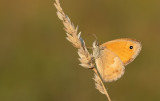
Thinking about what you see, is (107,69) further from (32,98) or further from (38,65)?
(38,65)

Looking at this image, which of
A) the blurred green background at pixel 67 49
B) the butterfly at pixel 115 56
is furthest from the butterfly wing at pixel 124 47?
the blurred green background at pixel 67 49

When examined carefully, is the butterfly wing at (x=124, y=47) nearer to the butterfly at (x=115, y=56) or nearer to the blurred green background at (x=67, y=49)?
the butterfly at (x=115, y=56)

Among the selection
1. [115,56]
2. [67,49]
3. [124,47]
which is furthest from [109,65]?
[67,49]

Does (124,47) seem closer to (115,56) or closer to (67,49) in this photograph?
(115,56)

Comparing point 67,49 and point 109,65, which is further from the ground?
point 67,49

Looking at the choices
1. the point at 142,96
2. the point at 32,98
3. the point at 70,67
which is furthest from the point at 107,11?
the point at 32,98
